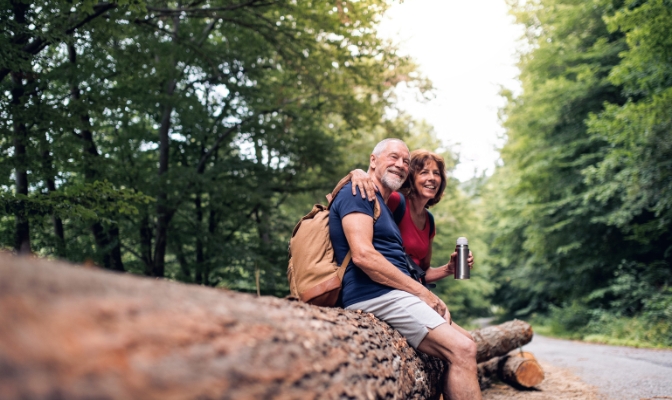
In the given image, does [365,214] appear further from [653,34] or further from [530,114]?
[530,114]

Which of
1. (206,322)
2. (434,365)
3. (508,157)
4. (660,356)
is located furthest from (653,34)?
(206,322)

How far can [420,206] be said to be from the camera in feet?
12.8

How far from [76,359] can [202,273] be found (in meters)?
10.6

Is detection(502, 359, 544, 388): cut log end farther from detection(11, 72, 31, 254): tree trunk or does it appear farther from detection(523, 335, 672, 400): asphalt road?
detection(11, 72, 31, 254): tree trunk

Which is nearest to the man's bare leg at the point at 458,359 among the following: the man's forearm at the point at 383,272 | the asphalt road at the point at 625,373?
the man's forearm at the point at 383,272

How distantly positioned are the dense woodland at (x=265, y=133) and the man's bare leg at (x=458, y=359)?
2382 millimetres

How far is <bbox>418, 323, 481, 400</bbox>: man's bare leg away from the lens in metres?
2.80

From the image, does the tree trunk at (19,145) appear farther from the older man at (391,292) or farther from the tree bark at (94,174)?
the older man at (391,292)

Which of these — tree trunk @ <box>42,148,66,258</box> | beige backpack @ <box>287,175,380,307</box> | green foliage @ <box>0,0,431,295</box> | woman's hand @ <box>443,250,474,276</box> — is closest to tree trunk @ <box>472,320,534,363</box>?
woman's hand @ <box>443,250,474,276</box>

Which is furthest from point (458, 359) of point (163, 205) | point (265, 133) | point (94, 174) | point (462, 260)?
point (265, 133)

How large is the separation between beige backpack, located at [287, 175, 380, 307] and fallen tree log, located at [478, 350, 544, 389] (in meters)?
3.14

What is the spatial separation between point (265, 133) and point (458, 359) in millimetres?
8874

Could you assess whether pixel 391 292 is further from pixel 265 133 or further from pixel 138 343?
pixel 265 133

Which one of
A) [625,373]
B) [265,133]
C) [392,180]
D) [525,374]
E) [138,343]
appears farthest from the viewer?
[265,133]
